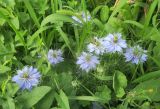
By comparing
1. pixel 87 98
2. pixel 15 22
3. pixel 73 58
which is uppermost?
pixel 15 22

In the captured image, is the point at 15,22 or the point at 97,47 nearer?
the point at 97,47

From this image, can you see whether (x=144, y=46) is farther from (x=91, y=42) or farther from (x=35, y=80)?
(x=35, y=80)

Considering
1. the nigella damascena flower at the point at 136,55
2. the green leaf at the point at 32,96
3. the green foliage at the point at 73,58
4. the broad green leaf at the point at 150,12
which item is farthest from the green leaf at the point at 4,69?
the broad green leaf at the point at 150,12

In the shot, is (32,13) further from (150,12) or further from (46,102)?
(150,12)

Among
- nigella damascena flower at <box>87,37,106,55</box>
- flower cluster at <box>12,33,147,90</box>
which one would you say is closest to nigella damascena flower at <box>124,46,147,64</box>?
flower cluster at <box>12,33,147,90</box>

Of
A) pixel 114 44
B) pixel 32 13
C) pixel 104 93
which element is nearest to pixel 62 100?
pixel 104 93

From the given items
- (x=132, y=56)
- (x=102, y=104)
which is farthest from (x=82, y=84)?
(x=132, y=56)
